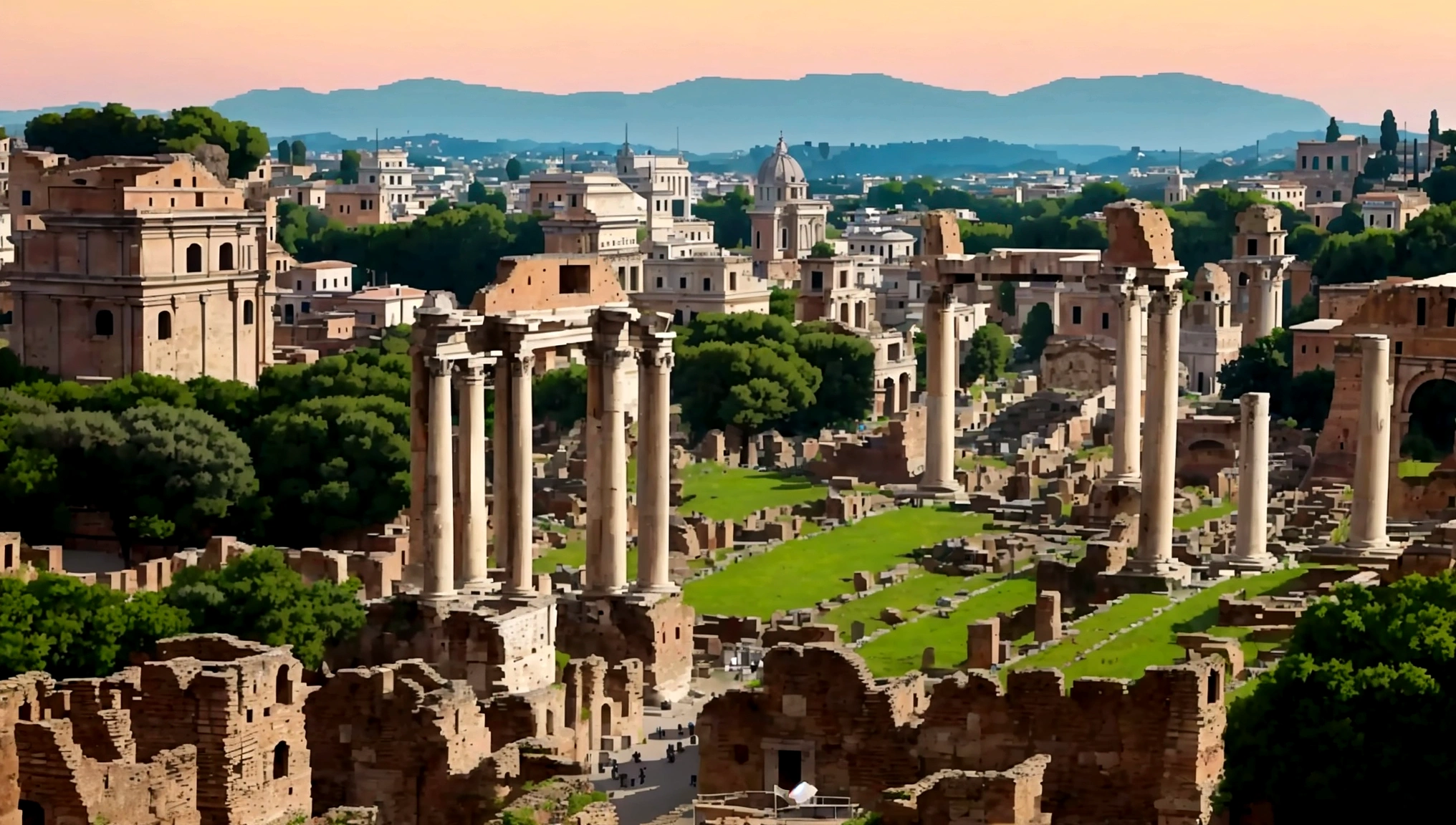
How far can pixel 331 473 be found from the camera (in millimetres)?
79875

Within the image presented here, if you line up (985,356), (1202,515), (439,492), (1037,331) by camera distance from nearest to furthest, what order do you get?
(439,492), (1202,515), (985,356), (1037,331)

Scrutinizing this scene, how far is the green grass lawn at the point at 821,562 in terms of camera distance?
69.8 metres

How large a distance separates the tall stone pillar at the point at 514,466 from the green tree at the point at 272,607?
316cm

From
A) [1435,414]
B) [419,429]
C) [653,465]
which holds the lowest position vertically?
[1435,414]

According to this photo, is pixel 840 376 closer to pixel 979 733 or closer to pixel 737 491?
pixel 737 491

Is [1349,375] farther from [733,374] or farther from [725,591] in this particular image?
[725,591]

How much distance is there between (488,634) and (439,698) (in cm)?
826

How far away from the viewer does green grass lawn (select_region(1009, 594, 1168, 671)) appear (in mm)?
51562

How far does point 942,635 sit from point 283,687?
18207 mm

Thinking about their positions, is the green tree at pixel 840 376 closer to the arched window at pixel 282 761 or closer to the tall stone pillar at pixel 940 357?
the tall stone pillar at pixel 940 357

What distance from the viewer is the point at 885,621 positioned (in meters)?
64.4

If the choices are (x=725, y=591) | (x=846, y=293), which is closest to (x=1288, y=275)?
(x=846, y=293)

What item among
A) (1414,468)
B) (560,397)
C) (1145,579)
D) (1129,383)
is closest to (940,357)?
(1129,383)

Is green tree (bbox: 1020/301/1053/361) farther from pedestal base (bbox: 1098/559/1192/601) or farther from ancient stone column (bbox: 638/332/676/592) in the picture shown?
ancient stone column (bbox: 638/332/676/592)
